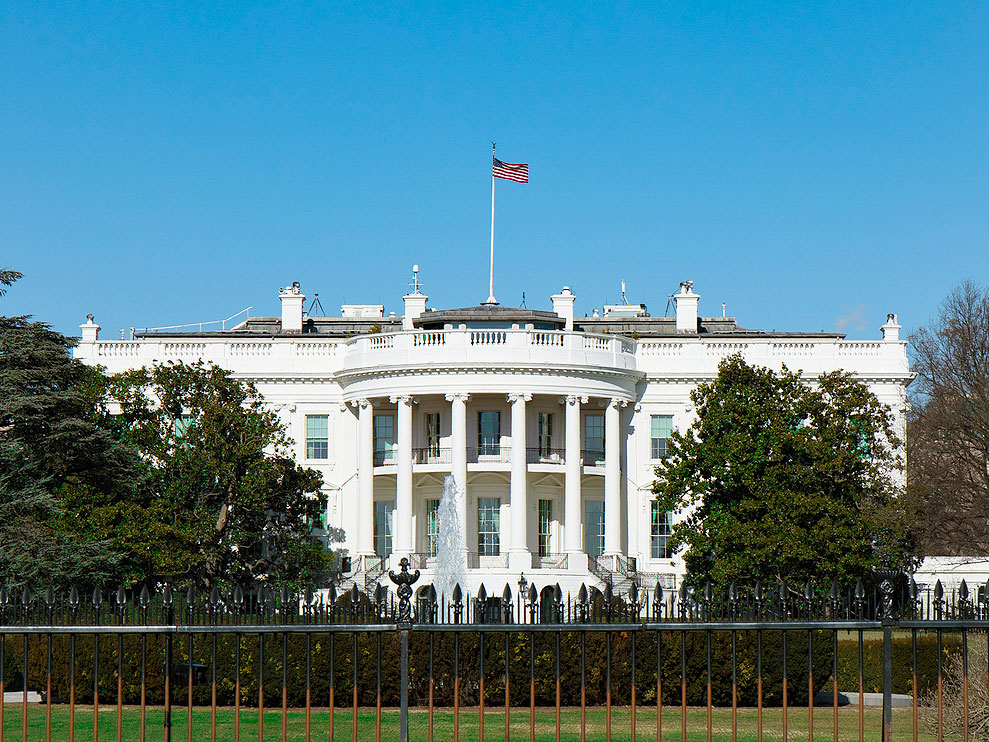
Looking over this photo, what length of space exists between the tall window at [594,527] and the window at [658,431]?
2.94 meters

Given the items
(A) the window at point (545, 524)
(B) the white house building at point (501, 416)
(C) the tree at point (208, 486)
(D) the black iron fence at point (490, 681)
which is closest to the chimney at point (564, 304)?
(B) the white house building at point (501, 416)

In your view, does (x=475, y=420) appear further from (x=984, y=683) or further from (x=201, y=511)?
(x=984, y=683)

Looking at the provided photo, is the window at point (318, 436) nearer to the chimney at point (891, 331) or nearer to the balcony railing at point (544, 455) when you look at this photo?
the balcony railing at point (544, 455)

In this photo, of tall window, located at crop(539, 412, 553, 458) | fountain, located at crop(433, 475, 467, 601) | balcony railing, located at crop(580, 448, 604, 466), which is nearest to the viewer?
fountain, located at crop(433, 475, 467, 601)

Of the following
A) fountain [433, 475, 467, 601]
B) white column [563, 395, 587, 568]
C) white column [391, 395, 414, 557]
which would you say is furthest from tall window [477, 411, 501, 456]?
white column [391, 395, 414, 557]

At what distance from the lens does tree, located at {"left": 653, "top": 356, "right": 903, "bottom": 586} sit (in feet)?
131

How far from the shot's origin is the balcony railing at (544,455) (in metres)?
51.4

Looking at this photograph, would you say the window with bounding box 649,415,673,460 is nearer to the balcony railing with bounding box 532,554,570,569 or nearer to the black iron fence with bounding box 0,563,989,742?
the balcony railing with bounding box 532,554,570,569

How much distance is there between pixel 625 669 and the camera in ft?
78.0

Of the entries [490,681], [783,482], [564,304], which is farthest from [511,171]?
[490,681]

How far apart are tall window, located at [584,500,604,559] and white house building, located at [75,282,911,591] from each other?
5cm

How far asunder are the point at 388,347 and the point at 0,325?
17.3 meters

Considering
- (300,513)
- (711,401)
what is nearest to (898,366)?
(711,401)

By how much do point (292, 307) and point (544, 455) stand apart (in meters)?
14.5
